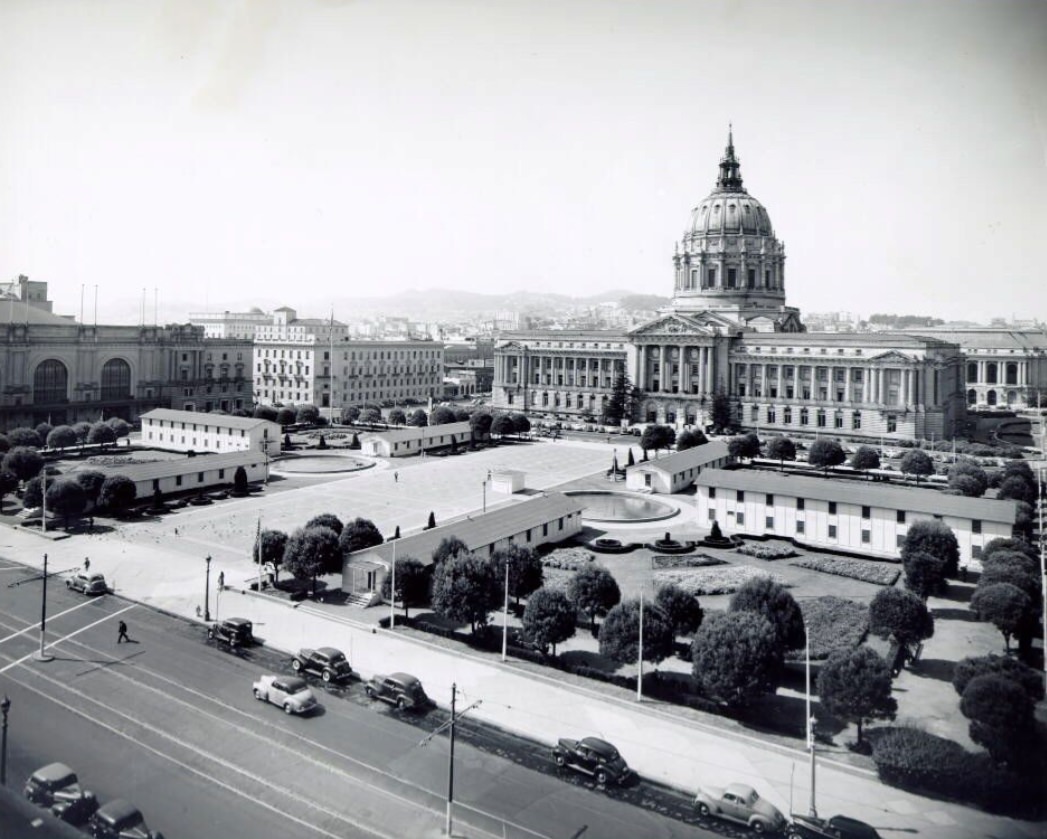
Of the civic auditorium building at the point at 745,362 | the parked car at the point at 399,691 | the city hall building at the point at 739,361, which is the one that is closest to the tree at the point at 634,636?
the parked car at the point at 399,691

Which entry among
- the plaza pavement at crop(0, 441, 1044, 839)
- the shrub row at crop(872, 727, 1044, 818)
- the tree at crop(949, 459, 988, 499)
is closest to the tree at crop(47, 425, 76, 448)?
the plaza pavement at crop(0, 441, 1044, 839)

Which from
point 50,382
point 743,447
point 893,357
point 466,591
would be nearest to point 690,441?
point 743,447

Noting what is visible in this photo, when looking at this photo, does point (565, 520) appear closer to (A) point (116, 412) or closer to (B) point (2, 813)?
(B) point (2, 813)

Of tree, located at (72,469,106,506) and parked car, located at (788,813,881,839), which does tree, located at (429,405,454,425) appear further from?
parked car, located at (788,813,881,839)

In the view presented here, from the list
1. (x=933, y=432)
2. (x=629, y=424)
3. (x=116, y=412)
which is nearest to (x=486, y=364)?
(x=629, y=424)

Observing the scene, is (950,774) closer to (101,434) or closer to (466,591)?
(466,591)
